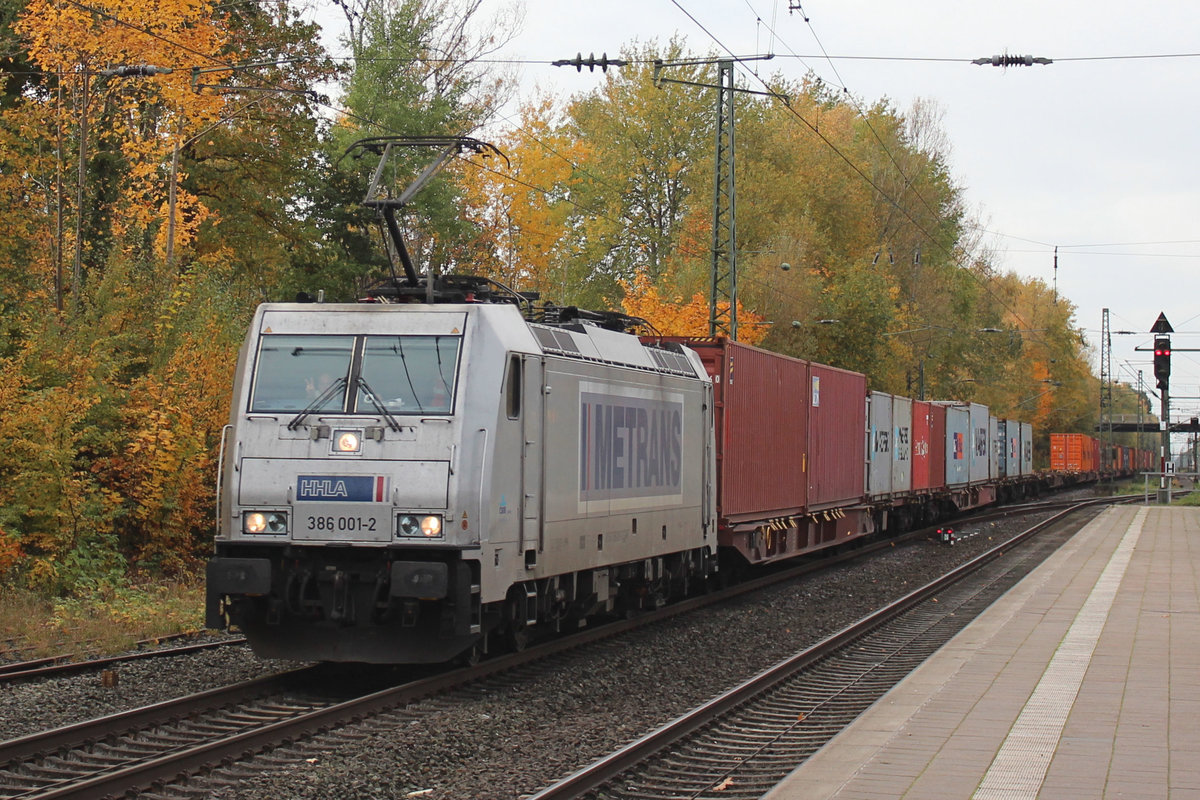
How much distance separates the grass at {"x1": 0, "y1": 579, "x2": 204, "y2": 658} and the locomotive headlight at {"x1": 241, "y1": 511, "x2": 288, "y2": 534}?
2190mm

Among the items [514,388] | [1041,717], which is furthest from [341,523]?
[1041,717]

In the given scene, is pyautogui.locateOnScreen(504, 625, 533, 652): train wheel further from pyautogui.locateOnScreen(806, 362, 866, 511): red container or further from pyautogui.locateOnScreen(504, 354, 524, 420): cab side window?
pyautogui.locateOnScreen(806, 362, 866, 511): red container

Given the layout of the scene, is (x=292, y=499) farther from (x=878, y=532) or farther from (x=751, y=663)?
(x=878, y=532)

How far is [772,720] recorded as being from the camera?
1001 cm

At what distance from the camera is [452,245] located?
4691 centimetres

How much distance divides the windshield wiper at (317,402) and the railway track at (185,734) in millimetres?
1959

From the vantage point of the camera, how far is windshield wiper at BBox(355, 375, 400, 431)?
10.3m

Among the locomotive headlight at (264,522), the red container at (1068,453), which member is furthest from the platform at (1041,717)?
the red container at (1068,453)

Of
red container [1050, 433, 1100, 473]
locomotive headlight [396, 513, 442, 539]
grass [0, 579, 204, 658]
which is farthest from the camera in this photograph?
red container [1050, 433, 1100, 473]

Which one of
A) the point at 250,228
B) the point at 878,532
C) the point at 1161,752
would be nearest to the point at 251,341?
the point at 1161,752

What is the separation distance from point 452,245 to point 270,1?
18272 mm

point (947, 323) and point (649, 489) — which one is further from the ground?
point (947, 323)

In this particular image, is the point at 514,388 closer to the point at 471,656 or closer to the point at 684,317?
the point at 471,656

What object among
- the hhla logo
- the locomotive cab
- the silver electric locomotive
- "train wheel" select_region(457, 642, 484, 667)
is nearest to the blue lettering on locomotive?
the silver electric locomotive
